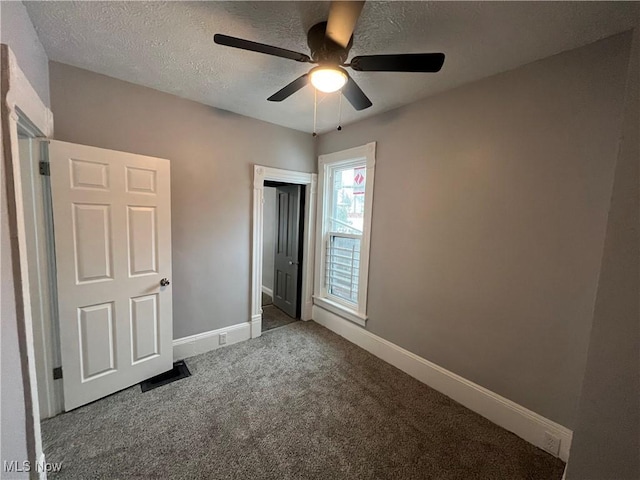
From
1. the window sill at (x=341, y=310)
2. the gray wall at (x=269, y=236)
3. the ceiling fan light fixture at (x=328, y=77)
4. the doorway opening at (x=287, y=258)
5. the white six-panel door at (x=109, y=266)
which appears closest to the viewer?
the ceiling fan light fixture at (x=328, y=77)

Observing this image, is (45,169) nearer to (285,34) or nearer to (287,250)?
(285,34)

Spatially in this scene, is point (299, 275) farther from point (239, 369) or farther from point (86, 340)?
point (86, 340)

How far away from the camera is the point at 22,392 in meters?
1.23

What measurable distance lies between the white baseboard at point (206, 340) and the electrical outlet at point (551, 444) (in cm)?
272

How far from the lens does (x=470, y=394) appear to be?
205 cm

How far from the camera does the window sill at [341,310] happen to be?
9.61 feet

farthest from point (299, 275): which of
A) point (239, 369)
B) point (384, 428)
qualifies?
point (384, 428)

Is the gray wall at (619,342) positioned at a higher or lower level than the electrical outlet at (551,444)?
higher

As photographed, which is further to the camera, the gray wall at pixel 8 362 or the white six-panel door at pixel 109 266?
the white six-panel door at pixel 109 266

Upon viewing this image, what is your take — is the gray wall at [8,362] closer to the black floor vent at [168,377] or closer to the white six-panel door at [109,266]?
the white six-panel door at [109,266]

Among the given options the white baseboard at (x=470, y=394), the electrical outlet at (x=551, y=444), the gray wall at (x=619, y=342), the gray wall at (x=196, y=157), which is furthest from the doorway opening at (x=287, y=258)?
the gray wall at (x=619, y=342)

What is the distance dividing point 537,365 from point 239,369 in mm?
2411

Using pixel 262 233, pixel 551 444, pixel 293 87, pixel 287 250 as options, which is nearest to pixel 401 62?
pixel 293 87

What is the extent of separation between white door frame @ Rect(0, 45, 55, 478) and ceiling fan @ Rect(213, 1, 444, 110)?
0.93m
